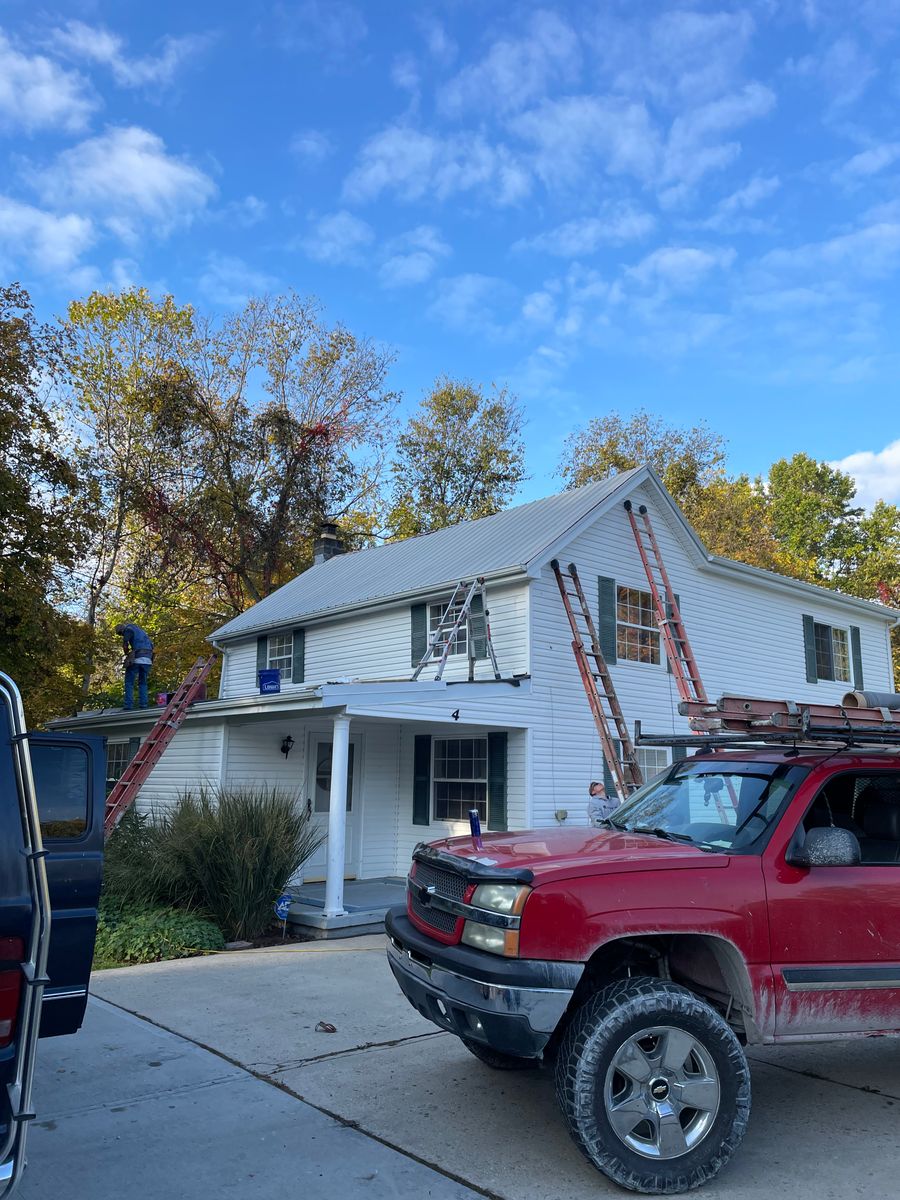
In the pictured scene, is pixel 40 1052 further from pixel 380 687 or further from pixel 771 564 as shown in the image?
pixel 771 564

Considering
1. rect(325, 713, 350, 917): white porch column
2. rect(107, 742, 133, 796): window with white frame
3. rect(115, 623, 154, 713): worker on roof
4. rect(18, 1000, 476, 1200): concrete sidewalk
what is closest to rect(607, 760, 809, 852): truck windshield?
rect(18, 1000, 476, 1200): concrete sidewalk

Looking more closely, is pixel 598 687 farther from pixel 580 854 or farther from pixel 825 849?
pixel 580 854

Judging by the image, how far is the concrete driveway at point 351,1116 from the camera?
3.89m

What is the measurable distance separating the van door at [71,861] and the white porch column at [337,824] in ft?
19.8

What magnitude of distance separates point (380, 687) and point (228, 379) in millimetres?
20414

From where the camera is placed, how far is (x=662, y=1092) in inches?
152

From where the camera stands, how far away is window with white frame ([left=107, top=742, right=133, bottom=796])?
16.9 meters

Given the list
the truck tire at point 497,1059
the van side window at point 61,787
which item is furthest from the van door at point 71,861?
the truck tire at point 497,1059

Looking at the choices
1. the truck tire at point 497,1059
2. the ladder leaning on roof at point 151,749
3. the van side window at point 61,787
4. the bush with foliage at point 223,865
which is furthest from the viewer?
the ladder leaning on roof at point 151,749

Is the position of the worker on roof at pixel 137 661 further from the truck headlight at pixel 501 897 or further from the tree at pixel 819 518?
the tree at pixel 819 518

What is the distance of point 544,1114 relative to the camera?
4.66m

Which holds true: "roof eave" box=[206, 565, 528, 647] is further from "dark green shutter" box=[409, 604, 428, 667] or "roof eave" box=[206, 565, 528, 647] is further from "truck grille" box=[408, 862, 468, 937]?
"truck grille" box=[408, 862, 468, 937]

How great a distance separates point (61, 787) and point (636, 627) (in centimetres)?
1213

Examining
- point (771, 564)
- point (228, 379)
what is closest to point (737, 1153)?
point (228, 379)
